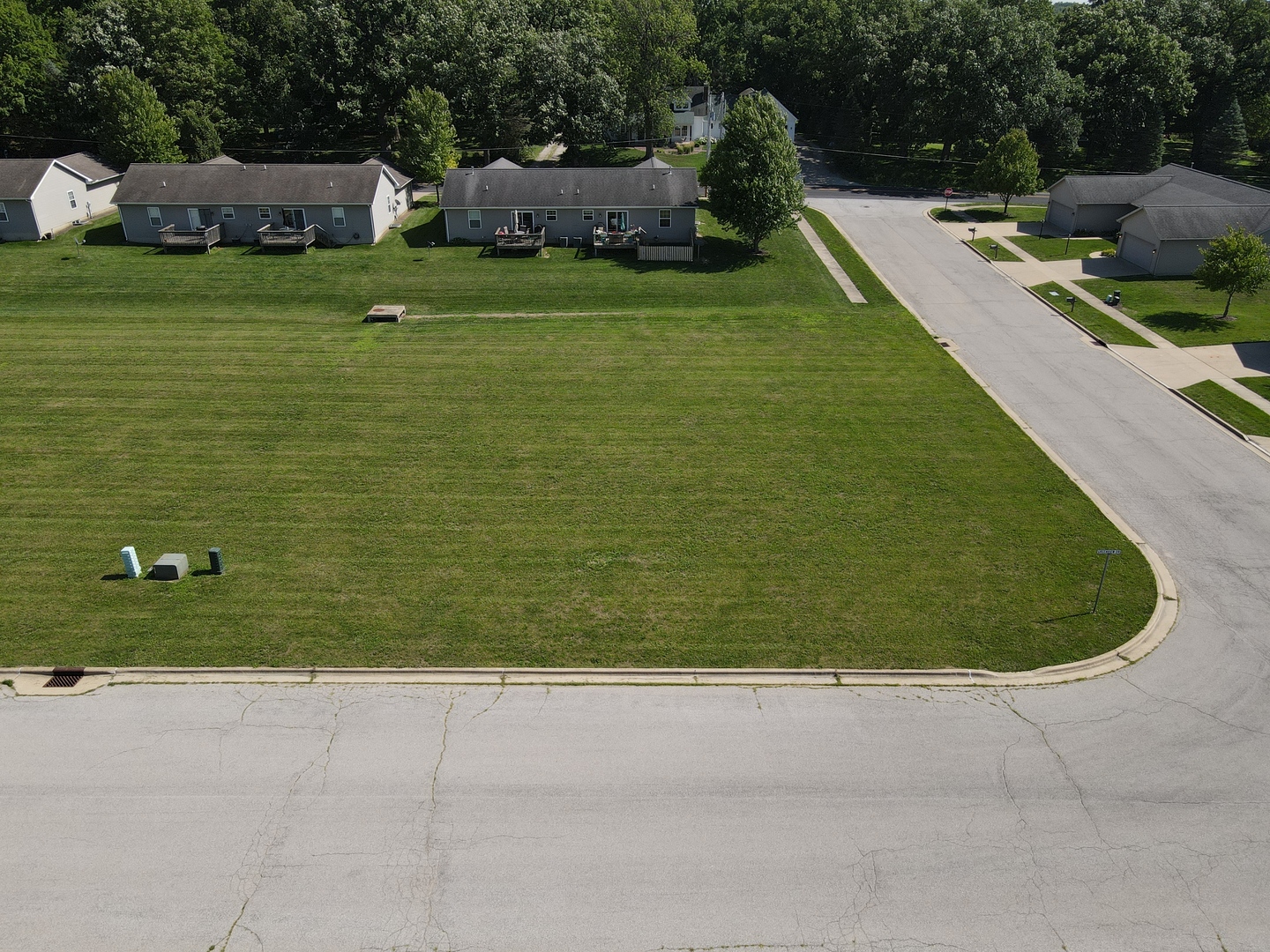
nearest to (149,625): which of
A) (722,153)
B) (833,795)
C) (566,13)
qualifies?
(833,795)

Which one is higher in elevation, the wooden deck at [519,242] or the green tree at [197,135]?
the green tree at [197,135]

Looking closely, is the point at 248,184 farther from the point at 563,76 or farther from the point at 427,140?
the point at 563,76

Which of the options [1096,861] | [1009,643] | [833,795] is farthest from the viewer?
[1009,643]

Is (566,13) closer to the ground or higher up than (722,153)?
higher up

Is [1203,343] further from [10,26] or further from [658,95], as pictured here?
[10,26]

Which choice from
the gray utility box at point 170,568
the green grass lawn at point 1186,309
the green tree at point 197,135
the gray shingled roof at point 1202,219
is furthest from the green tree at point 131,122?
the gray shingled roof at point 1202,219

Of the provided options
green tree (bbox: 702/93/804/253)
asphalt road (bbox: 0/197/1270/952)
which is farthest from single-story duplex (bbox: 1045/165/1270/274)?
asphalt road (bbox: 0/197/1270/952)

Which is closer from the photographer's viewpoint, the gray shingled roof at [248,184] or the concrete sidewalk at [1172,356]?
the concrete sidewalk at [1172,356]

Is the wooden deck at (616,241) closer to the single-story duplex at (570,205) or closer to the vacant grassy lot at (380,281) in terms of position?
the single-story duplex at (570,205)
